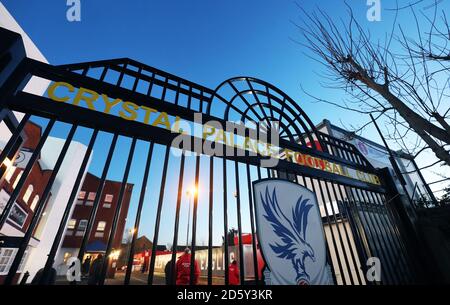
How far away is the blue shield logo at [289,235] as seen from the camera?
2369 millimetres

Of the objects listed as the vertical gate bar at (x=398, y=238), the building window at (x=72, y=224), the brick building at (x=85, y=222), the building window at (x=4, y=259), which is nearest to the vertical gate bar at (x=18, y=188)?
the vertical gate bar at (x=398, y=238)

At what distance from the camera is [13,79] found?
2.18m

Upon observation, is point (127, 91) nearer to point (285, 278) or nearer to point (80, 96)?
point (80, 96)

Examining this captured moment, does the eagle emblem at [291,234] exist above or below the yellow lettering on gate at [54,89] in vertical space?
below

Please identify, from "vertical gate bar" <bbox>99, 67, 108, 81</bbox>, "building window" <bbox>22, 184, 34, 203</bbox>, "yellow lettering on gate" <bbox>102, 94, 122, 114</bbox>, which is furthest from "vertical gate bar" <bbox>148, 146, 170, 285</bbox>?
"building window" <bbox>22, 184, 34, 203</bbox>

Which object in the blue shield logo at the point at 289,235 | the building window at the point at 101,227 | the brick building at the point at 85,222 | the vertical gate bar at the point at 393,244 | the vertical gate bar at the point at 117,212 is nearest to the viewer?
the vertical gate bar at the point at 117,212

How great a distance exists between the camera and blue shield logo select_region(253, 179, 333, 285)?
2.37 m

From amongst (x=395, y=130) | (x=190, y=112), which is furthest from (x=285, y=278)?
(x=395, y=130)

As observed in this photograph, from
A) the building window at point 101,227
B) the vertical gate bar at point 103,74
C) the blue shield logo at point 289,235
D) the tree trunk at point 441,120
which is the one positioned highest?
the building window at point 101,227

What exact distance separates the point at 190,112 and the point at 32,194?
615 inches

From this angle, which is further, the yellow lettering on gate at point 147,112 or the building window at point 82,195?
the building window at point 82,195

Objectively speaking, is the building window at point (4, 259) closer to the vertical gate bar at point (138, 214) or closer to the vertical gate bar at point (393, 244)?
the vertical gate bar at point (138, 214)

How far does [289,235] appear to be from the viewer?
2602mm

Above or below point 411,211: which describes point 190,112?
above
